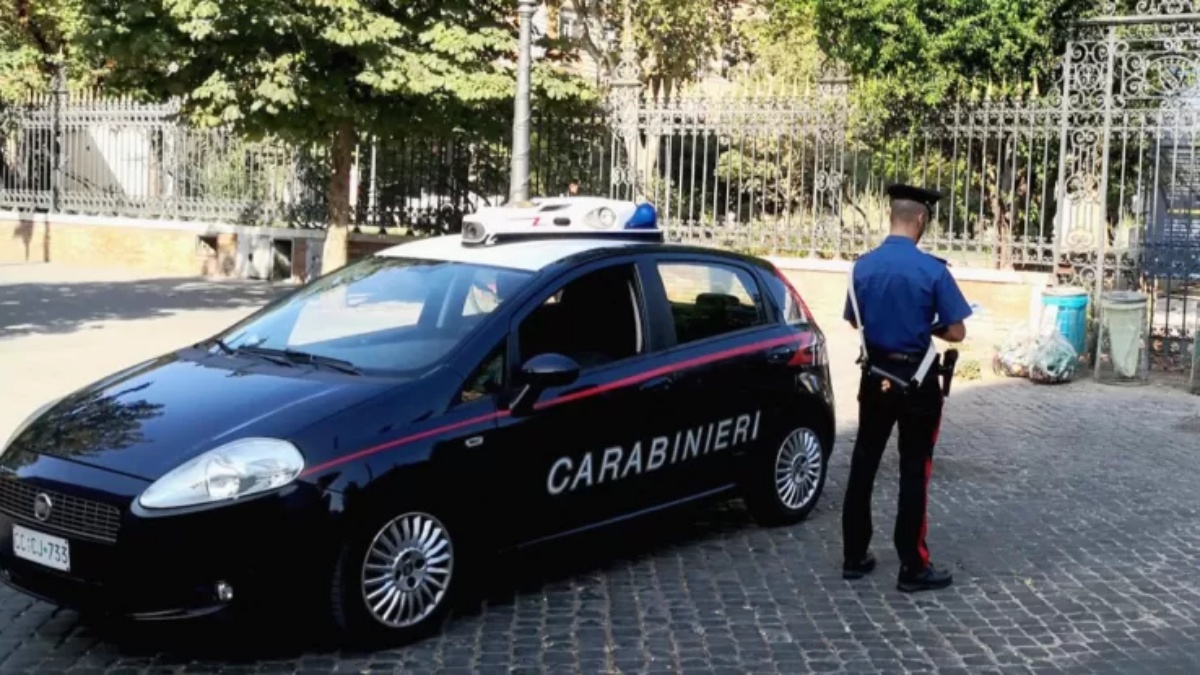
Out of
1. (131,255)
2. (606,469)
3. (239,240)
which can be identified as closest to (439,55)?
(239,240)

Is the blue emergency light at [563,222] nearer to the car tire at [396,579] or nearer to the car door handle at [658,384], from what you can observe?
the car door handle at [658,384]

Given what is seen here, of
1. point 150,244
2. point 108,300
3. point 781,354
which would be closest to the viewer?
point 781,354

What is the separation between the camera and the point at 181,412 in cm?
525

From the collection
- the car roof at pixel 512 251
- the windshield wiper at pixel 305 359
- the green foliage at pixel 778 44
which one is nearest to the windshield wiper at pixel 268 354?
the windshield wiper at pixel 305 359

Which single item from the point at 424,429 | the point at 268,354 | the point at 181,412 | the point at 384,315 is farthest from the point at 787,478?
the point at 181,412

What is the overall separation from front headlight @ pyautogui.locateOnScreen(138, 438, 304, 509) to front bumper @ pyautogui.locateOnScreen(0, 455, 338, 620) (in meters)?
0.05

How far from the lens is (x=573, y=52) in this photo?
1942 centimetres

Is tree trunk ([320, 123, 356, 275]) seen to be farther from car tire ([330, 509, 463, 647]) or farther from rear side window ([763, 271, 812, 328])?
car tire ([330, 509, 463, 647])

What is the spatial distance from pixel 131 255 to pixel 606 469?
63.8 feet

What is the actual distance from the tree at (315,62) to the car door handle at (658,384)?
35.3 ft

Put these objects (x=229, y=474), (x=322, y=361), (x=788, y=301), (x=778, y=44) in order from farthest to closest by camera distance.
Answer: (x=778, y=44) → (x=788, y=301) → (x=322, y=361) → (x=229, y=474)

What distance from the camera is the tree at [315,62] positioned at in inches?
624

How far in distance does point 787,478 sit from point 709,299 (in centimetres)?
108

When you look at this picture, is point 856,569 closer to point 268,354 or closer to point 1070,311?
point 268,354
